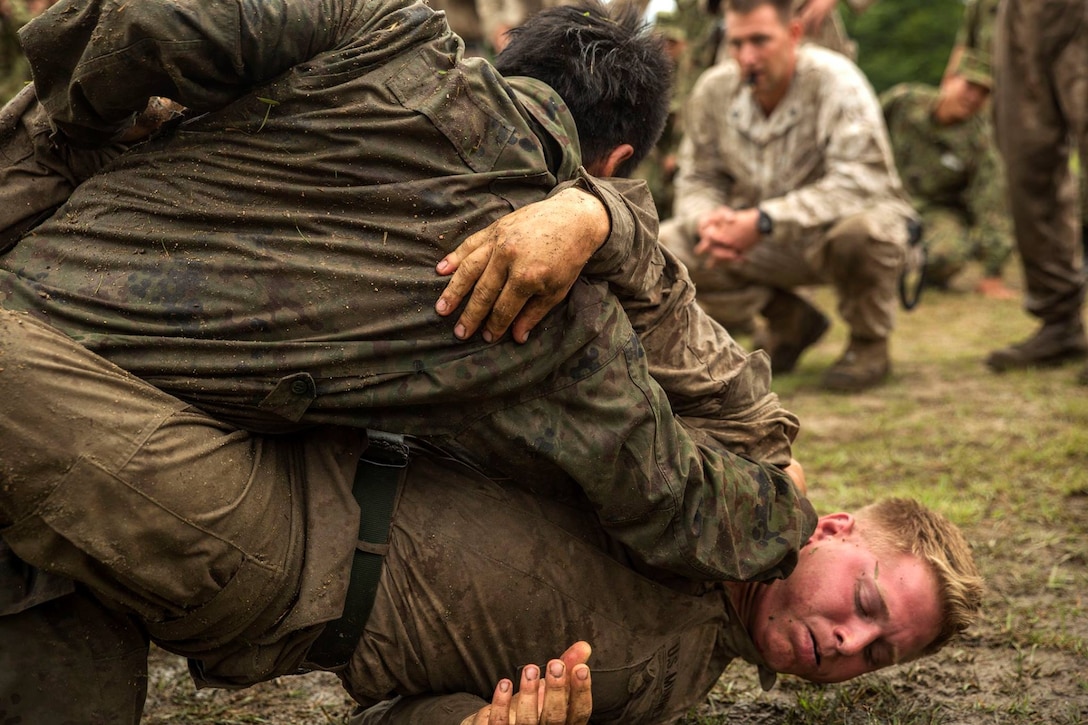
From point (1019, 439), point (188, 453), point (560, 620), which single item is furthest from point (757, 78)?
point (188, 453)

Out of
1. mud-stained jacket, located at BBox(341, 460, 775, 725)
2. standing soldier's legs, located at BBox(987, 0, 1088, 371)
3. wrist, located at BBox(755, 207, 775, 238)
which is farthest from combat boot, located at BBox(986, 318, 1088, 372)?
mud-stained jacket, located at BBox(341, 460, 775, 725)

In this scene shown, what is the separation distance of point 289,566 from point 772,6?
453cm

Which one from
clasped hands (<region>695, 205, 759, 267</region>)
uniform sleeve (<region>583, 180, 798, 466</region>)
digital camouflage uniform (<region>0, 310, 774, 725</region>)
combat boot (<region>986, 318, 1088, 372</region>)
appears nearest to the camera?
digital camouflage uniform (<region>0, 310, 774, 725</region>)

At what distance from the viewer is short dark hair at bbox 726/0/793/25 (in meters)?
5.62

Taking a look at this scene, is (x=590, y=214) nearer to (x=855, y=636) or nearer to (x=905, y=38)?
(x=855, y=636)

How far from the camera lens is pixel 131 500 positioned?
69.8 inches

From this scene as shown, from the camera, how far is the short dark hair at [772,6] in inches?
221

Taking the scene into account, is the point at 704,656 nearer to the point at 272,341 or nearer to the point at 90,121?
the point at 272,341

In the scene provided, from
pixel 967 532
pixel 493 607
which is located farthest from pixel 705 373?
pixel 967 532

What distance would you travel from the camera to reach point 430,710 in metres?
2.19

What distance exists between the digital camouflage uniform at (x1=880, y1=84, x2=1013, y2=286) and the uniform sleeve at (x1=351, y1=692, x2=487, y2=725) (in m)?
7.59

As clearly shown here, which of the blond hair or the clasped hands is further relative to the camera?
the clasped hands

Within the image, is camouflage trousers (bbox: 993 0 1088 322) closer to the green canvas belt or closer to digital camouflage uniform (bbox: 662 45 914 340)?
digital camouflage uniform (bbox: 662 45 914 340)

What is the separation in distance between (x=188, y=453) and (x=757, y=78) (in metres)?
4.52
